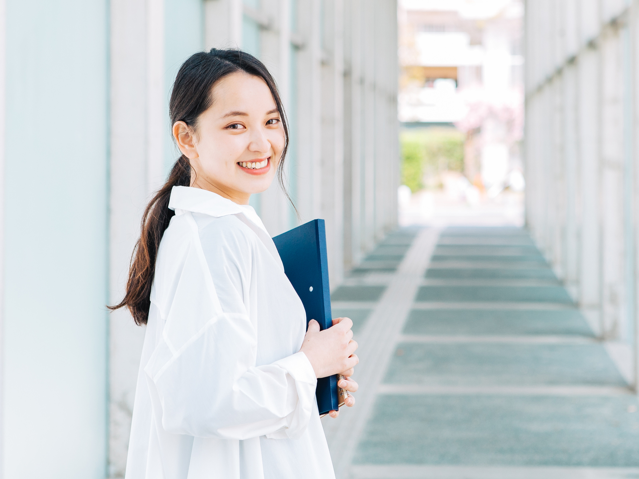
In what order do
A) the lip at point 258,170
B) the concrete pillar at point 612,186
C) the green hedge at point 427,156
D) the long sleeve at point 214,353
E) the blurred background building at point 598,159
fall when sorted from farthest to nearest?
the green hedge at point 427,156 → the concrete pillar at point 612,186 → the blurred background building at point 598,159 → the lip at point 258,170 → the long sleeve at point 214,353

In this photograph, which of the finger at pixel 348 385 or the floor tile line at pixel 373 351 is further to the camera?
the floor tile line at pixel 373 351

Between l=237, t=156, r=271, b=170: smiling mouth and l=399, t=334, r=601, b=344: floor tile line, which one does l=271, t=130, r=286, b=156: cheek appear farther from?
l=399, t=334, r=601, b=344: floor tile line

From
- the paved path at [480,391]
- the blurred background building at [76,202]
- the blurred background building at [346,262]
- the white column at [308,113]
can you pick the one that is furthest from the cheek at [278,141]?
the white column at [308,113]

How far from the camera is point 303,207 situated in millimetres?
9148

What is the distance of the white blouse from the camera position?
3.92 ft

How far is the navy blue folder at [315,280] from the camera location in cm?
144

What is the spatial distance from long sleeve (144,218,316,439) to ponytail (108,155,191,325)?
0.16m

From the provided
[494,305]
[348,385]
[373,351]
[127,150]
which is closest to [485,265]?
[494,305]

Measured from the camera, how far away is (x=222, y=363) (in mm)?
1188

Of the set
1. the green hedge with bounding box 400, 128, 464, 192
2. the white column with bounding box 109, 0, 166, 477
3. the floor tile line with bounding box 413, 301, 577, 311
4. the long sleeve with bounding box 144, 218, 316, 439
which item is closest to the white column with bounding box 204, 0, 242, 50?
the white column with bounding box 109, 0, 166, 477

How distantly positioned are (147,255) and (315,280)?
1.01ft

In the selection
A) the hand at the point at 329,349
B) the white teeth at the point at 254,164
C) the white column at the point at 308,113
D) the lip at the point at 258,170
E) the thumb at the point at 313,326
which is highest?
the white column at the point at 308,113

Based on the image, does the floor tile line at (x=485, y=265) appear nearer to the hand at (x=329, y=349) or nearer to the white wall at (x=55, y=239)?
the white wall at (x=55, y=239)

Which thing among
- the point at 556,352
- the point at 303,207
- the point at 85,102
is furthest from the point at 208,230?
the point at 303,207
